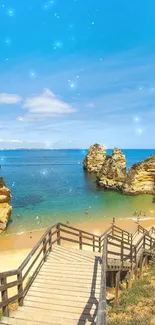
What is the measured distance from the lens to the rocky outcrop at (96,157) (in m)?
89.2

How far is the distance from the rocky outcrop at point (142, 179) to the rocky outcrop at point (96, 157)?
41396 mm

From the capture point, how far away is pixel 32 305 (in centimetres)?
666

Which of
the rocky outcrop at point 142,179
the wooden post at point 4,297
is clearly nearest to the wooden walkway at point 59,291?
the wooden post at point 4,297

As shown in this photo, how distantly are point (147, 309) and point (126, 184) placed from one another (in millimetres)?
40292

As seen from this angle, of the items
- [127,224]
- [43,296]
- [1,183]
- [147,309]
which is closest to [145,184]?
[127,224]

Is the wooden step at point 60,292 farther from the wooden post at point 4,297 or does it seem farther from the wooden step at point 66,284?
the wooden post at point 4,297

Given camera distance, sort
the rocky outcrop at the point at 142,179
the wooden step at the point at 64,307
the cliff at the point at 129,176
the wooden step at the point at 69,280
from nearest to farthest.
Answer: the wooden step at the point at 64,307 → the wooden step at the point at 69,280 → the rocky outcrop at the point at 142,179 → the cliff at the point at 129,176

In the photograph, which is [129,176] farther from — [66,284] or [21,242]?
[66,284]

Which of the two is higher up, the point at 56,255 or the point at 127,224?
the point at 56,255

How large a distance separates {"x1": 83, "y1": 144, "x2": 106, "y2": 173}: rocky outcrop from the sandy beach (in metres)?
59.4

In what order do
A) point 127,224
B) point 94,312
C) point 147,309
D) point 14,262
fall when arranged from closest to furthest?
point 94,312
point 147,309
point 14,262
point 127,224

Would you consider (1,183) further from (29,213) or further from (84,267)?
(84,267)

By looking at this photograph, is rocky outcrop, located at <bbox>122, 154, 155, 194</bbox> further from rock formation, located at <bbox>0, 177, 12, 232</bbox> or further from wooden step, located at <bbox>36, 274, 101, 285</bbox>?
wooden step, located at <bbox>36, 274, 101, 285</bbox>

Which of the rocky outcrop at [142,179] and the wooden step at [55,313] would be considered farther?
the rocky outcrop at [142,179]
